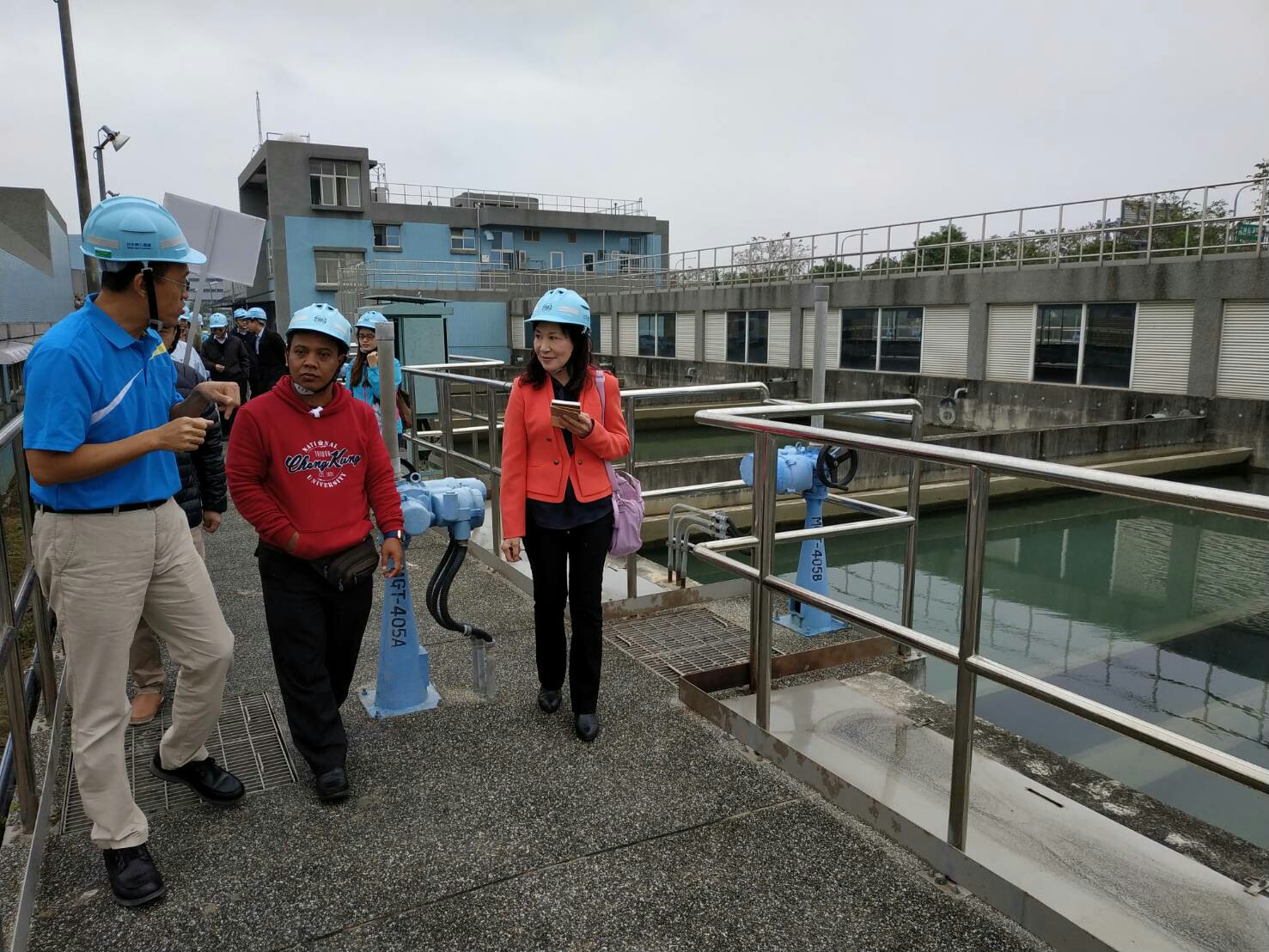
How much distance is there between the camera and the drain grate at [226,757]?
2.87m

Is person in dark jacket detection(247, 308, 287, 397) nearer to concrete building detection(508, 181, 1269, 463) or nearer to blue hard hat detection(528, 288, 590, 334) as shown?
blue hard hat detection(528, 288, 590, 334)

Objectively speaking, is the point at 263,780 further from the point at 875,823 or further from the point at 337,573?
the point at 875,823

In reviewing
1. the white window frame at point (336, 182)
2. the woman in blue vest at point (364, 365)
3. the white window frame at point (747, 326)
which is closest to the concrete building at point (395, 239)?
the white window frame at point (336, 182)

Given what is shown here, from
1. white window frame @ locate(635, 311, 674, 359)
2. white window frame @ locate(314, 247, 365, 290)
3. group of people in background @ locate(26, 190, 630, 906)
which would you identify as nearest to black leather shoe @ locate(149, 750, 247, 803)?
group of people in background @ locate(26, 190, 630, 906)

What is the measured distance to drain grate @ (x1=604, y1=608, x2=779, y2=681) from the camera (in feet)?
13.4

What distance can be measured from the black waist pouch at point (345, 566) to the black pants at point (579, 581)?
2.02 ft

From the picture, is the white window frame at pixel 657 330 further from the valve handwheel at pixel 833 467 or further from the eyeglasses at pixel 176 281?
the eyeglasses at pixel 176 281

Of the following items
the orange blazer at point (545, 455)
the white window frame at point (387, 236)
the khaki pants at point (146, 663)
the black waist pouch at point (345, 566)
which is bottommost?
the khaki pants at point (146, 663)

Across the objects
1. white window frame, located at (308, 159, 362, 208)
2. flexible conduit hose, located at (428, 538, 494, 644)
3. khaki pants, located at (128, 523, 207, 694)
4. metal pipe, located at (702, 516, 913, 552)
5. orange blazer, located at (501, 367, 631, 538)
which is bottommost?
khaki pants, located at (128, 523, 207, 694)

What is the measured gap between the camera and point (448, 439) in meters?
6.81

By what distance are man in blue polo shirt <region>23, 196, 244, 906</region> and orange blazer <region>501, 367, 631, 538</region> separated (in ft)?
3.68

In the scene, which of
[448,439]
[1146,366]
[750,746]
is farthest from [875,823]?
[1146,366]

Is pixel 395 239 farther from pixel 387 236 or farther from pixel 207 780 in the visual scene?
pixel 207 780

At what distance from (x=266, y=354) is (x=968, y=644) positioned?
18.5ft
